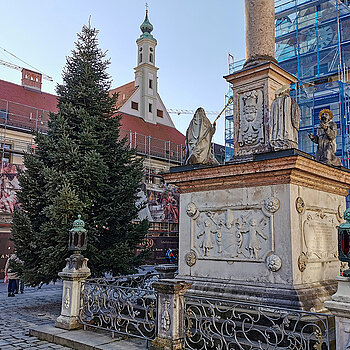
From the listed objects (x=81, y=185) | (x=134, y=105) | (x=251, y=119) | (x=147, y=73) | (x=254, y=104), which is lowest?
(x=81, y=185)

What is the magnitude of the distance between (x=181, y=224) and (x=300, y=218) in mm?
2285

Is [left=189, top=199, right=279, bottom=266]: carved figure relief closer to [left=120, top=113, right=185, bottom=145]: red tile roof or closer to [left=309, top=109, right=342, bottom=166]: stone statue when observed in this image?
[left=309, top=109, right=342, bottom=166]: stone statue

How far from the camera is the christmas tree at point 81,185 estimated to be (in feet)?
33.0

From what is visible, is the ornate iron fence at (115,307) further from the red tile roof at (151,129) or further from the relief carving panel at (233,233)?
the red tile roof at (151,129)

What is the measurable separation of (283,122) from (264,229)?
1825mm

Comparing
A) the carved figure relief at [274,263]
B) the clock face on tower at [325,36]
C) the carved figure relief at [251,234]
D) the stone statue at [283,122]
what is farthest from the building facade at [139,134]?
the clock face on tower at [325,36]

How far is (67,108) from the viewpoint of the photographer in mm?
11281

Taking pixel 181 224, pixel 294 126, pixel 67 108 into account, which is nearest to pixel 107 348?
pixel 181 224

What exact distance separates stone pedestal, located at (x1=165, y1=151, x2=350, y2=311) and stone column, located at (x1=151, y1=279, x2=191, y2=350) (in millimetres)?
1246

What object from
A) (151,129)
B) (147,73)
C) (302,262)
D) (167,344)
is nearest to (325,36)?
(302,262)

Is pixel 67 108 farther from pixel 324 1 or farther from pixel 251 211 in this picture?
pixel 324 1

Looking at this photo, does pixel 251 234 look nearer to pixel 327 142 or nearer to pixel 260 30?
pixel 327 142

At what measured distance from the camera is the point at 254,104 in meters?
7.17

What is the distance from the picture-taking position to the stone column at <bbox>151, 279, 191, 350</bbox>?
5207 mm
